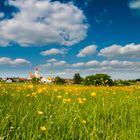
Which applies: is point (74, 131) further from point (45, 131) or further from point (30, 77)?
point (30, 77)

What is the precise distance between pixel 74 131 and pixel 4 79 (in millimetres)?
4980

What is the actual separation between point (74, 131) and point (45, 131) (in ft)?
1.60

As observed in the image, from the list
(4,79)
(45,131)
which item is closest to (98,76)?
(4,79)

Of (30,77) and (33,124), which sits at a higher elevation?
(30,77)

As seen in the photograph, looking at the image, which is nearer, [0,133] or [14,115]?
[0,133]

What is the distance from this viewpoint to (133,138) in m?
3.83

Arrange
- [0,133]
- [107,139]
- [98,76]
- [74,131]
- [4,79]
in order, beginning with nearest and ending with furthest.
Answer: [0,133]
[107,139]
[74,131]
[4,79]
[98,76]

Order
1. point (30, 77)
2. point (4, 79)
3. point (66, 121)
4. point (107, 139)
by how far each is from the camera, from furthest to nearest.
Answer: point (4, 79) → point (30, 77) → point (66, 121) → point (107, 139)

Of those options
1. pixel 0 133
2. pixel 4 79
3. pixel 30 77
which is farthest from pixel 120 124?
pixel 4 79

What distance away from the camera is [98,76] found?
37625 mm

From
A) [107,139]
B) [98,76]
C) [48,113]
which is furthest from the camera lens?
[98,76]

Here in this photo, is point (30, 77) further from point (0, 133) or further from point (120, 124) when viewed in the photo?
point (0, 133)

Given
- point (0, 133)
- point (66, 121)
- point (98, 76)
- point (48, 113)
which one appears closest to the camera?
point (0, 133)

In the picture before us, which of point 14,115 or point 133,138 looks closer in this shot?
point 133,138
